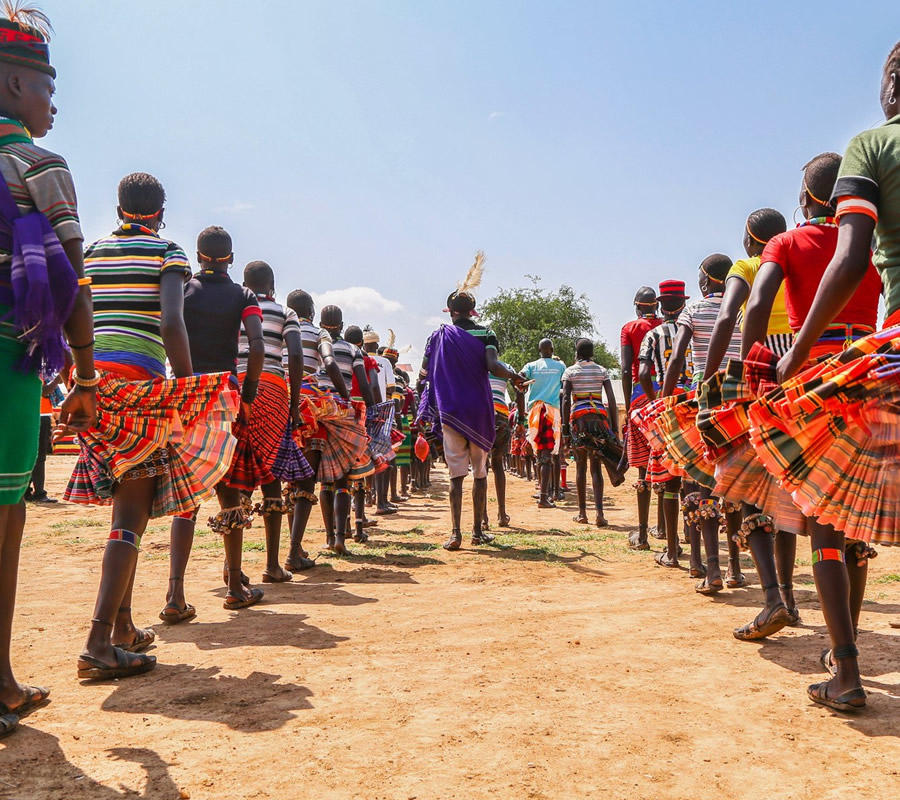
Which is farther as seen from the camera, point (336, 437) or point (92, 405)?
point (336, 437)

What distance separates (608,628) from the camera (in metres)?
4.51

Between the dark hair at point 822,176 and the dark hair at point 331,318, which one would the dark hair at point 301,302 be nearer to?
the dark hair at point 331,318

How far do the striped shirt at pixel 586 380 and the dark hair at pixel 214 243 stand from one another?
522 centimetres

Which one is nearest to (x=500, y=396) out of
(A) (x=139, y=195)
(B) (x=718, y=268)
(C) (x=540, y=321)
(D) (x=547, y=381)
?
(D) (x=547, y=381)

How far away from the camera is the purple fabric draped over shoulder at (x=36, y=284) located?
9.33ft

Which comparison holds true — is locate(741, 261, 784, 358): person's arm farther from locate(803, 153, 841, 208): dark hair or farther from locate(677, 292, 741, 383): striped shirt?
locate(677, 292, 741, 383): striped shirt

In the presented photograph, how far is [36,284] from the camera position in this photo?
284 cm

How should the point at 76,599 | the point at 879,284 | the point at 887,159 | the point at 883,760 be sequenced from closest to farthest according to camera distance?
the point at 883,760, the point at 887,159, the point at 879,284, the point at 76,599

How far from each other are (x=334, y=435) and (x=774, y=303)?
413 centimetres

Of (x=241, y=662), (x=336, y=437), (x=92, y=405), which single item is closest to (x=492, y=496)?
(x=336, y=437)

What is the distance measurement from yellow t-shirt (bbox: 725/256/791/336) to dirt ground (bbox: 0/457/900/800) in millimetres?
1729

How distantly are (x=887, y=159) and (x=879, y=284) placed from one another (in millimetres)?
943

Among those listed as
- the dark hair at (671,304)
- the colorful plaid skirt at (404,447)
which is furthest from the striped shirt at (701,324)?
the colorful plaid skirt at (404,447)

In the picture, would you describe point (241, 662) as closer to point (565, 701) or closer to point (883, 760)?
point (565, 701)
